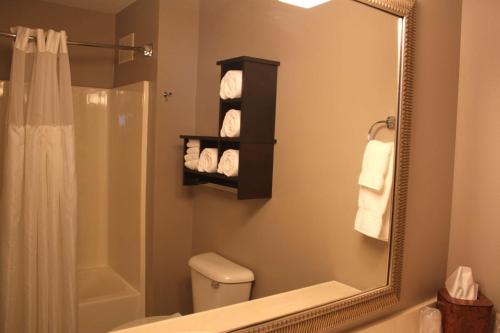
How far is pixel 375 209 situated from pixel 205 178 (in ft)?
1.92

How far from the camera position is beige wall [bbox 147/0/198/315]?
1.06 meters

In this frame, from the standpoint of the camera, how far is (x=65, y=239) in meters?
1.05

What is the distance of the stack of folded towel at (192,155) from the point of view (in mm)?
1045

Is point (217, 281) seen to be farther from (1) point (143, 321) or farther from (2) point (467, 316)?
(2) point (467, 316)

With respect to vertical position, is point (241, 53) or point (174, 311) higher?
point (241, 53)

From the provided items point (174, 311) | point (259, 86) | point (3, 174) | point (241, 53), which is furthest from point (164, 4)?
point (174, 311)

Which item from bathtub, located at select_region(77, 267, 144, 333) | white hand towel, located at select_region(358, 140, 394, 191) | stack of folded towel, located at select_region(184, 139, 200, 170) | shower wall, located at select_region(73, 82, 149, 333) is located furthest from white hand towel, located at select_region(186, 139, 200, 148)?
white hand towel, located at select_region(358, 140, 394, 191)

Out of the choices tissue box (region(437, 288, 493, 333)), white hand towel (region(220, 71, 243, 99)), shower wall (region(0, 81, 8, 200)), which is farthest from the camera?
tissue box (region(437, 288, 493, 333))

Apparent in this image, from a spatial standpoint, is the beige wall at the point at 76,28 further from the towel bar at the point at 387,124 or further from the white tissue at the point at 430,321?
the white tissue at the point at 430,321

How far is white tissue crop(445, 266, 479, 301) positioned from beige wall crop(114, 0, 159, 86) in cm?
119

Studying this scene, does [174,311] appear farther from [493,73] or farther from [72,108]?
[493,73]

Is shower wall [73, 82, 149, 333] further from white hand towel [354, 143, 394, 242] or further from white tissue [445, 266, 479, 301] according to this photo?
white tissue [445, 266, 479, 301]

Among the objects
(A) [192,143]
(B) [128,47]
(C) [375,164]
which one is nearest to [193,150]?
(A) [192,143]

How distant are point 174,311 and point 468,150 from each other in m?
1.16
